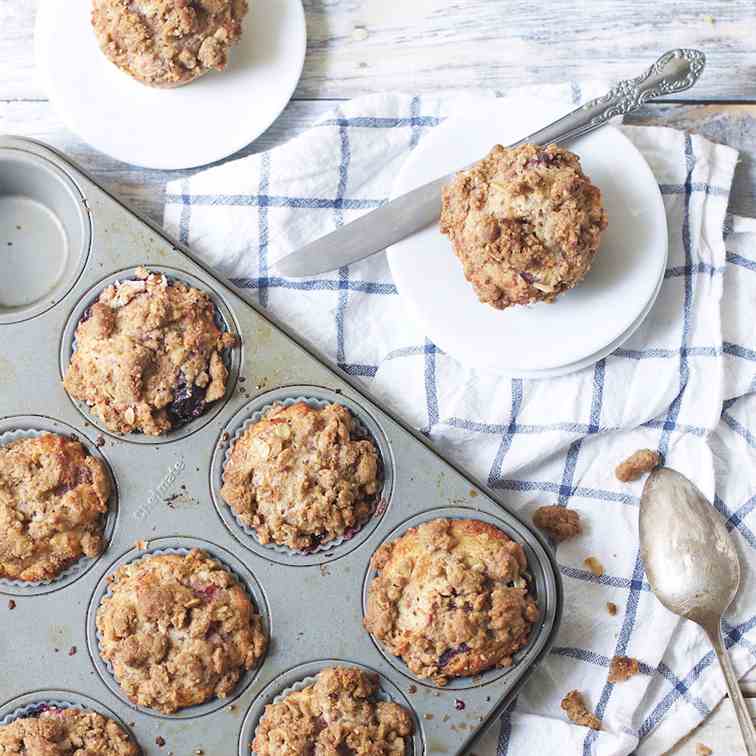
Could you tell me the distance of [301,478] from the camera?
3082 millimetres

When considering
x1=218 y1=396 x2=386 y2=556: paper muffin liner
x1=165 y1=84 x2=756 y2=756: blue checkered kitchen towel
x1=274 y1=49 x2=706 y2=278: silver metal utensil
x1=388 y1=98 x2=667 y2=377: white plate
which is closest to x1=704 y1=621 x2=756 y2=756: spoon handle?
x1=165 y1=84 x2=756 y2=756: blue checkered kitchen towel

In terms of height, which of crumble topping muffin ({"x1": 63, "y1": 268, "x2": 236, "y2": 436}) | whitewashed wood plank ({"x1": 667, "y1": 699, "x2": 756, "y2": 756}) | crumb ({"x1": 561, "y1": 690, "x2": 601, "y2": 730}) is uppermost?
crumble topping muffin ({"x1": 63, "y1": 268, "x2": 236, "y2": 436})

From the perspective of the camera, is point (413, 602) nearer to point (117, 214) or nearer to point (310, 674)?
point (310, 674)

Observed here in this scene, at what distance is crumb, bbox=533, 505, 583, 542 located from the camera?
338 cm

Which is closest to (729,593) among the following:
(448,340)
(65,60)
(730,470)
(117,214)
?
(730,470)

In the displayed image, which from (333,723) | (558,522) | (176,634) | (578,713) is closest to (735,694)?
(578,713)

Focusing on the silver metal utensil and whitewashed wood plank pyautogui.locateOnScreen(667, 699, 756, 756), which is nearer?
the silver metal utensil

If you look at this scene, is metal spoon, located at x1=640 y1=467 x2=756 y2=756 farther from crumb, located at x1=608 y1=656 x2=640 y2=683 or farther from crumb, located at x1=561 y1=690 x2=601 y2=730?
crumb, located at x1=561 y1=690 x2=601 y2=730

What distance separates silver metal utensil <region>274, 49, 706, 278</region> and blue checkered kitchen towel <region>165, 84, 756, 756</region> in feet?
0.36

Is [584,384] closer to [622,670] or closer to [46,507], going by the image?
[622,670]

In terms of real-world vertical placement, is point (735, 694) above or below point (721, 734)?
above

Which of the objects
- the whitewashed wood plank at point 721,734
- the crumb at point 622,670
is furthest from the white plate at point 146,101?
the whitewashed wood plank at point 721,734

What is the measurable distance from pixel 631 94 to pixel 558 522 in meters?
1.34

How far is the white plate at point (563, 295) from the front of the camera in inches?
128
